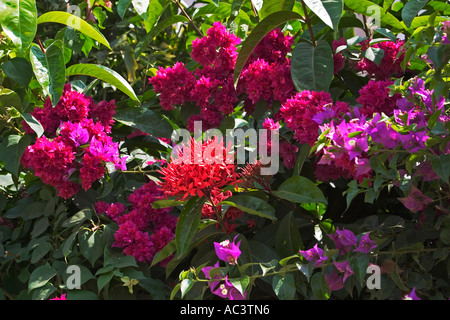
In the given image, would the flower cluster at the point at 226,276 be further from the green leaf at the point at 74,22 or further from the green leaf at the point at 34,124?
the green leaf at the point at 74,22

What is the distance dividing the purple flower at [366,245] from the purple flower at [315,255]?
64 mm

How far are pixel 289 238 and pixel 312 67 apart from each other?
0.39 meters

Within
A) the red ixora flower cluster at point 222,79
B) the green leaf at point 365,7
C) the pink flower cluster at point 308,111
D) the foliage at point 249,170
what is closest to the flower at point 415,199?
the foliage at point 249,170

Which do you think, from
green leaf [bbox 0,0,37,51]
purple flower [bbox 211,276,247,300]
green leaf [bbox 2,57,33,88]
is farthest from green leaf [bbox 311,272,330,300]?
green leaf [bbox 2,57,33,88]

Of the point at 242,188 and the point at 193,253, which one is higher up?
the point at 242,188

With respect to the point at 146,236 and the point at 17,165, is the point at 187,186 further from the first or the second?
the point at 17,165

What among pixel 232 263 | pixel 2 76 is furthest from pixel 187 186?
pixel 2 76

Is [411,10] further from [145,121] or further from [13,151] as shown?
[13,151]

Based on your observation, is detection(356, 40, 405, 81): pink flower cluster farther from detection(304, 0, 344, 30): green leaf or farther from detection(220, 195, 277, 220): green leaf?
detection(220, 195, 277, 220): green leaf

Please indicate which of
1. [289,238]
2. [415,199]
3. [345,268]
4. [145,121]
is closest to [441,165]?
[415,199]

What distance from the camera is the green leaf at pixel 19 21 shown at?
4.06 ft

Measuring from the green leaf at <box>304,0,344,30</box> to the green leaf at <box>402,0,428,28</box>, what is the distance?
186 millimetres
